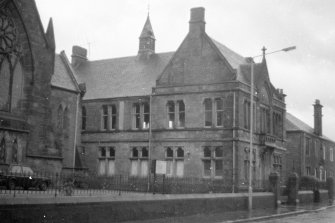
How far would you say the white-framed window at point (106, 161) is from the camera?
47.1 metres

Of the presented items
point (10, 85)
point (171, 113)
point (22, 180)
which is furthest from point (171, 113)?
point (22, 180)

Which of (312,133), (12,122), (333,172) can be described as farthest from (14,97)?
(333,172)

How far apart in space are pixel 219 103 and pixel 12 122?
17.6 meters

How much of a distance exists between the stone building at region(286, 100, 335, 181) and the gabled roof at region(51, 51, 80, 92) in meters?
28.7

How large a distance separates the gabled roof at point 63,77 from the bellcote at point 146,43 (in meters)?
10.3

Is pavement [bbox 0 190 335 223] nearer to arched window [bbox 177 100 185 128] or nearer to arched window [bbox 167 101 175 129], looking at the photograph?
arched window [bbox 177 100 185 128]

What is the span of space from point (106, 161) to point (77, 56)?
14364 mm

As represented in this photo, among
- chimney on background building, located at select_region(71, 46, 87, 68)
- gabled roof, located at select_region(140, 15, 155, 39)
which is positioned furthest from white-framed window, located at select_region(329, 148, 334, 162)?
chimney on background building, located at select_region(71, 46, 87, 68)

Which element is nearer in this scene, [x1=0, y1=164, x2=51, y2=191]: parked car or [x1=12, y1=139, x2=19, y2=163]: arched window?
[x1=0, y1=164, x2=51, y2=191]: parked car

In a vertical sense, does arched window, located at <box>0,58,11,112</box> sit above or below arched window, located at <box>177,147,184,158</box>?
above

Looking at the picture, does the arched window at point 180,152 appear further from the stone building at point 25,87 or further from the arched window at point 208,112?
the stone building at point 25,87

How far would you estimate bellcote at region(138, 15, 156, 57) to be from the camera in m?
52.8

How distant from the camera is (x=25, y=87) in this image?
3198 cm

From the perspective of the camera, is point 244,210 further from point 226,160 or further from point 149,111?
point 149,111
